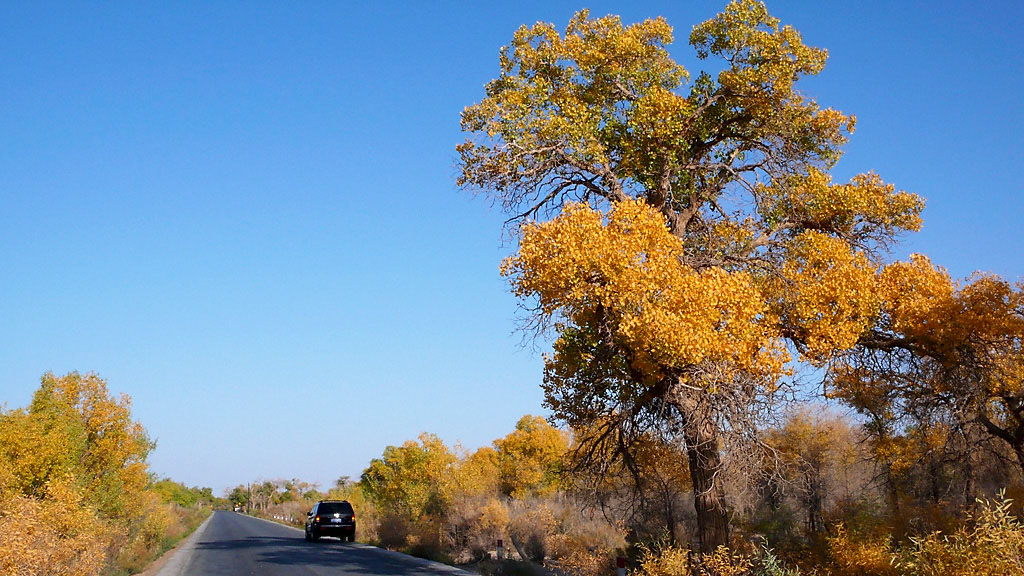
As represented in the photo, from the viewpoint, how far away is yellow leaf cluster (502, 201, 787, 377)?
9719 millimetres

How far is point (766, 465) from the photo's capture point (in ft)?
38.9

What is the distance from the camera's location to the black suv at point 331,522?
116 ft

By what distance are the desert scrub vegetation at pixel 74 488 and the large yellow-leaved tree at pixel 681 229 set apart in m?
8.52

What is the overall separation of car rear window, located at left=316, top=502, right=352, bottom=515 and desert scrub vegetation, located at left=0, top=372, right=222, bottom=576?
702cm

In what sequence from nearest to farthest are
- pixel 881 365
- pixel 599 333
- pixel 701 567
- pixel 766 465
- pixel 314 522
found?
pixel 701 567, pixel 599 333, pixel 766 465, pixel 881 365, pixel 314 522

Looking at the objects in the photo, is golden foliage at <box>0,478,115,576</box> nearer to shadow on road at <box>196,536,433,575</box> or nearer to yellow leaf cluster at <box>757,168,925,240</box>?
shadow on road at <box>196,536,433,575</box>

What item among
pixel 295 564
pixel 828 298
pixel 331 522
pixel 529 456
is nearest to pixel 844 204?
pixel 828 298

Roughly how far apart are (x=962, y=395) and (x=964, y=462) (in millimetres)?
2443

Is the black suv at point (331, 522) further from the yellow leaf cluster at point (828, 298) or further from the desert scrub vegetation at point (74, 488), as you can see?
the yellow leaf cluster at point (828, 298)

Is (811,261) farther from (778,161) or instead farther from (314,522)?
(314,522)

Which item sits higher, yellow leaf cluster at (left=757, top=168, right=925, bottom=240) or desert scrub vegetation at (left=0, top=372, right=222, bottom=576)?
yellow leaf cluster at (left=757, top=168, right=925, bottom=240)

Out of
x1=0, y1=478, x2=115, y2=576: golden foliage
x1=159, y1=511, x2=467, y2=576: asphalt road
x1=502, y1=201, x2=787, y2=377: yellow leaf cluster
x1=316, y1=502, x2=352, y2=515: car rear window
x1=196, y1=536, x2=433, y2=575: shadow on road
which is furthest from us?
x1=316, y1=502, x2=352, y2=515: car rear window

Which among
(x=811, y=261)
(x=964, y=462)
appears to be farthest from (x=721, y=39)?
(x=964, y=462)

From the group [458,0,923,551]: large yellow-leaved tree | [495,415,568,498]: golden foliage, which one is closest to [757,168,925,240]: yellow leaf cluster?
[458,0,923,551]: large yellow-leaved tree
